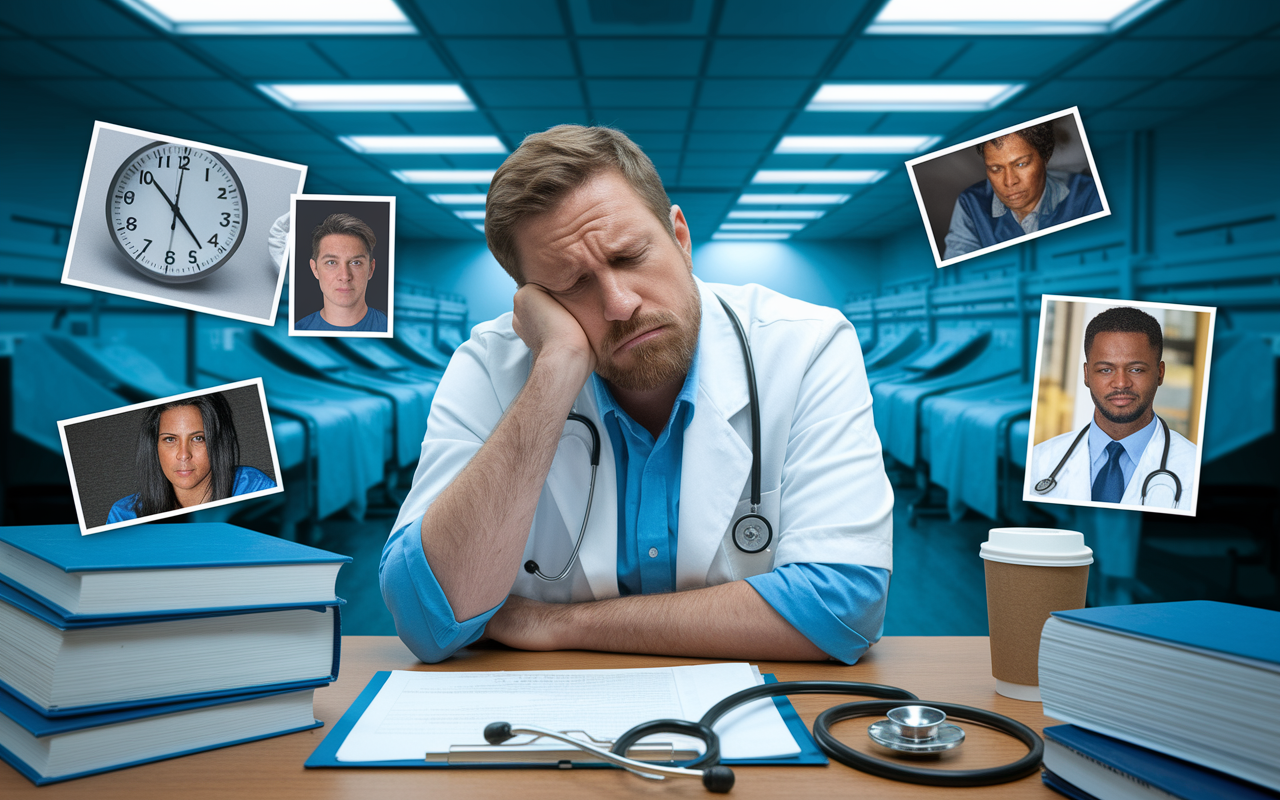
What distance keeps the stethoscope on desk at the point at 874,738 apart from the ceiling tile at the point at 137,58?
3.65 meters

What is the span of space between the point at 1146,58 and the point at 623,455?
3354mm

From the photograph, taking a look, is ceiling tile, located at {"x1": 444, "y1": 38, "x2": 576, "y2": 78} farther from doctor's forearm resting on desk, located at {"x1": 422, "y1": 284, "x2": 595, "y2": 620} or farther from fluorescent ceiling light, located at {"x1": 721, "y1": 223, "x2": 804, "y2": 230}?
doctor's forearm resting on desk, located at {"x1": 422, "y1": 284, "x2": 595, "y2": 620}

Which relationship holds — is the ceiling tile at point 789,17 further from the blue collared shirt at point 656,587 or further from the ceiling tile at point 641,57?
the blue collared shirt at point 656,587

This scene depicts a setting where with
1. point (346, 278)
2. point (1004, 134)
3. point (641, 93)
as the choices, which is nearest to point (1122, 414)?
point (1004, 134)

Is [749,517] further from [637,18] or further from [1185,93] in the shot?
[1185,93]

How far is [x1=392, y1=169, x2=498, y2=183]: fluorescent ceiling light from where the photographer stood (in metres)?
3.77

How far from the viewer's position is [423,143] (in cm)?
371

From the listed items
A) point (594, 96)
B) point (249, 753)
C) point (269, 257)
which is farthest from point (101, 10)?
point (249, 753)

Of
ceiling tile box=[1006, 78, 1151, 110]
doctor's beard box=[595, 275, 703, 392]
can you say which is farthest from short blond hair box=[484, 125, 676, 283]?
ceiling tile box=[1006, 78, 1151, 110]

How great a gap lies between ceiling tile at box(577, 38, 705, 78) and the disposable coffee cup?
2.90 meters

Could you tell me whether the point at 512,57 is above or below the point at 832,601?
above

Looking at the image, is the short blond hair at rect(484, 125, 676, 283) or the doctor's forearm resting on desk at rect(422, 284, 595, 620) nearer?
the doctor's forearm resting on desk at rect(422, 284, 595, 620)

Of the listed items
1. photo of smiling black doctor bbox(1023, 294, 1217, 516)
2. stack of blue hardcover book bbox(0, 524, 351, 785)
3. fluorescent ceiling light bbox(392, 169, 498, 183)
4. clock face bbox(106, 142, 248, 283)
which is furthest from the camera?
fluorescent ceiling light bbox(392, 169, 498, 183)

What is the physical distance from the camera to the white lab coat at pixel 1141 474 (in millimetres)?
1547
